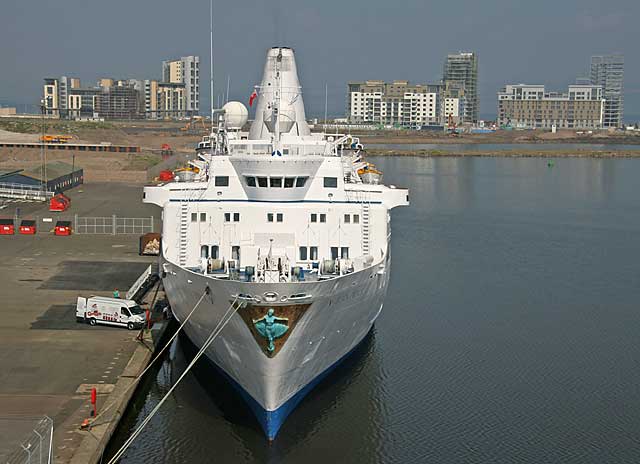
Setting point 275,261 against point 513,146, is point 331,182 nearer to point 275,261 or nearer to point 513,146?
point 275,261

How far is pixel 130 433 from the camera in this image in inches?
837

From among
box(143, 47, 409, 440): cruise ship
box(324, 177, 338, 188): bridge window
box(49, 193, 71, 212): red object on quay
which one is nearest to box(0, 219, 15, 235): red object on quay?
box(49, 193, 71, 212): red object on quay

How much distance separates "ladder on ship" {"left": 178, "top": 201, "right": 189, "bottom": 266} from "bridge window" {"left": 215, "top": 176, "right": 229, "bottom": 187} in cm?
111

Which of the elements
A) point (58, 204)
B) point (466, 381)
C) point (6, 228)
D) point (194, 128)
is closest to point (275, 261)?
point (466, 381)

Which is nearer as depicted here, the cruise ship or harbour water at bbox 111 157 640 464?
the cruise ship

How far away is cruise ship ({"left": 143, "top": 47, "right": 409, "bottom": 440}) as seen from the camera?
20078 mm

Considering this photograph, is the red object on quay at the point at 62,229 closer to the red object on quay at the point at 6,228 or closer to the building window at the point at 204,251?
the red object on quay at the point at 6,228

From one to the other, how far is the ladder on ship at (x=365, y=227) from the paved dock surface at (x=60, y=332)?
6.67 metres

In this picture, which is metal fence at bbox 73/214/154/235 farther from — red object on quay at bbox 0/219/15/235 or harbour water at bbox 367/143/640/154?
harbour water at bbox 367/143/640/154

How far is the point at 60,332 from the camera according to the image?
26344 millimetres

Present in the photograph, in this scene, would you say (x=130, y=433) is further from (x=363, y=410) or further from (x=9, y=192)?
(x=9, y=192)

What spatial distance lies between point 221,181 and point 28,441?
32.0ft

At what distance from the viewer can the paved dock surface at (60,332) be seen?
67.0ft

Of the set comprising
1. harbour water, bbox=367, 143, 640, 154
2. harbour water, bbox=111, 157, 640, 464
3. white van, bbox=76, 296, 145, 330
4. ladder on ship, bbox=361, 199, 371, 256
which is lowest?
harbour water, bbox=111, 157, 640, 464
